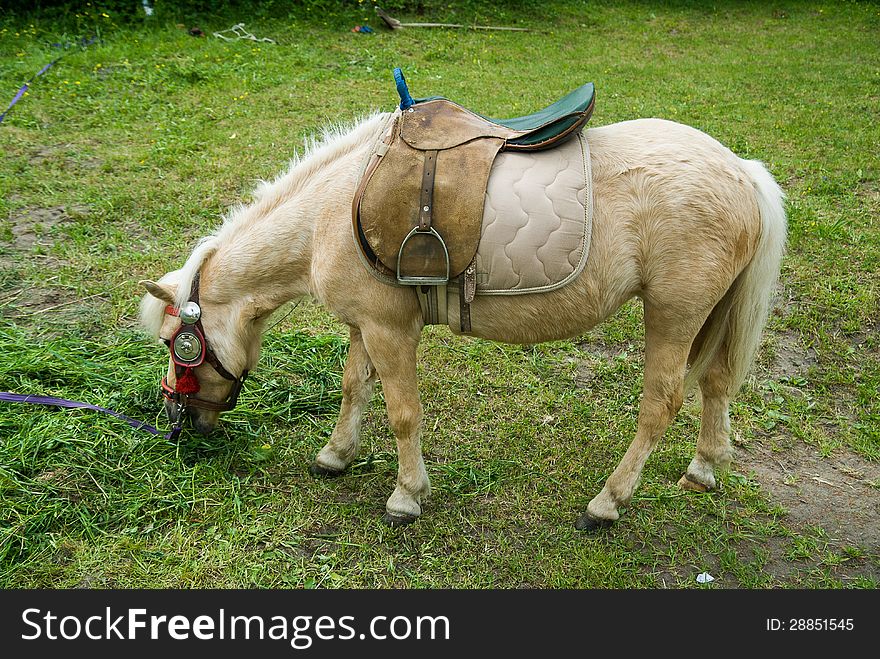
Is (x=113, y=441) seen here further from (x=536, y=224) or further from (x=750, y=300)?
(x=750, y=300)

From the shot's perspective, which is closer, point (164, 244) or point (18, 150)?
point (164, 244)

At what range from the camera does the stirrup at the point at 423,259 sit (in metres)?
2.77

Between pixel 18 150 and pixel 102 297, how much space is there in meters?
3.57

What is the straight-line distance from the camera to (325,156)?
3049 millimetres

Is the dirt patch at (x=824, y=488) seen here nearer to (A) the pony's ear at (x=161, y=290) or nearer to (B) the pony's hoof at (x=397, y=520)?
(B) the pony's hoof at (x=397, y=520)

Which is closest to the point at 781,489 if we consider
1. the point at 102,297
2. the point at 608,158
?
the point at 608,158

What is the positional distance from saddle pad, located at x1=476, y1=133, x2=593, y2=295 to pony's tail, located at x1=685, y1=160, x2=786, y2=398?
797 millimetres

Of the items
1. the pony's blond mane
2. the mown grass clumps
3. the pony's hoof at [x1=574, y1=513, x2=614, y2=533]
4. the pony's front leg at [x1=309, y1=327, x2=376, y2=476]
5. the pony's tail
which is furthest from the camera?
the pony's front leg at [x1=309, y1=327, x2=376, y2=476]

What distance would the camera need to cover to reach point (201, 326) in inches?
121

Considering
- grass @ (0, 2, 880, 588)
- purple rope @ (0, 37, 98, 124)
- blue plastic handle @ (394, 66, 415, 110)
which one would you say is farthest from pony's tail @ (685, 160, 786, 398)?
purple rope @ (0, 37, 98, 124)

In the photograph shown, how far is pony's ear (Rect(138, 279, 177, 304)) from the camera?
118 inches

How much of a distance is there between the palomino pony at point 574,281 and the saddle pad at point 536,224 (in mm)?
72

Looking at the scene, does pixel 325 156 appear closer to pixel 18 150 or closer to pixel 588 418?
pixel 588 418

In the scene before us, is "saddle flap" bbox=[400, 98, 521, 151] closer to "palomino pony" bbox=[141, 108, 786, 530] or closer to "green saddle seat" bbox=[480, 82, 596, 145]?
"green saddle seat" bbox=[480, 82, 596, 145]
